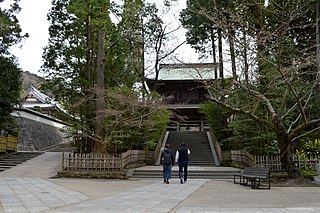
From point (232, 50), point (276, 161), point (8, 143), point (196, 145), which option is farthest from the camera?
point (196, 145)

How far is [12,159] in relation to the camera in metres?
20.4

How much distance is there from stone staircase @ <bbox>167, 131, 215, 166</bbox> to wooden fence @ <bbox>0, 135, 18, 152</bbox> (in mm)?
11208

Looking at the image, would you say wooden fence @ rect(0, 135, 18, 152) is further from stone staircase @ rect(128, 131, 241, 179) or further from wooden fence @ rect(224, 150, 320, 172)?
wooden fence @ rect(224, 150, 320, 172)

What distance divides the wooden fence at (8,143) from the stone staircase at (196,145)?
1121 cm

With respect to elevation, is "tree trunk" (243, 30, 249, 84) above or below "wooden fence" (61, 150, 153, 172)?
above

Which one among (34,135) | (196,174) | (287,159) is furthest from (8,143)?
(287,159)

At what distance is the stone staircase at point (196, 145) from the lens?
21845mm

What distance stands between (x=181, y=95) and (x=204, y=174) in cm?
1812

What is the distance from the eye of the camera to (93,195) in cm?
899

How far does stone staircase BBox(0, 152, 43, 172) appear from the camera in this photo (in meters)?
18.7

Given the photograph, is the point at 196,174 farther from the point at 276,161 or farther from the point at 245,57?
the point at 245,57

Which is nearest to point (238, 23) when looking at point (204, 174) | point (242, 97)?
point (242, 97)

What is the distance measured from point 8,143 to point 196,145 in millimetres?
13311

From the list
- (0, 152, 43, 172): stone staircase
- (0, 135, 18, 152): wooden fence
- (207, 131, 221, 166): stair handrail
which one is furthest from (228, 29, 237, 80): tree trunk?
(0, 135, 18, 152): wooden fence
